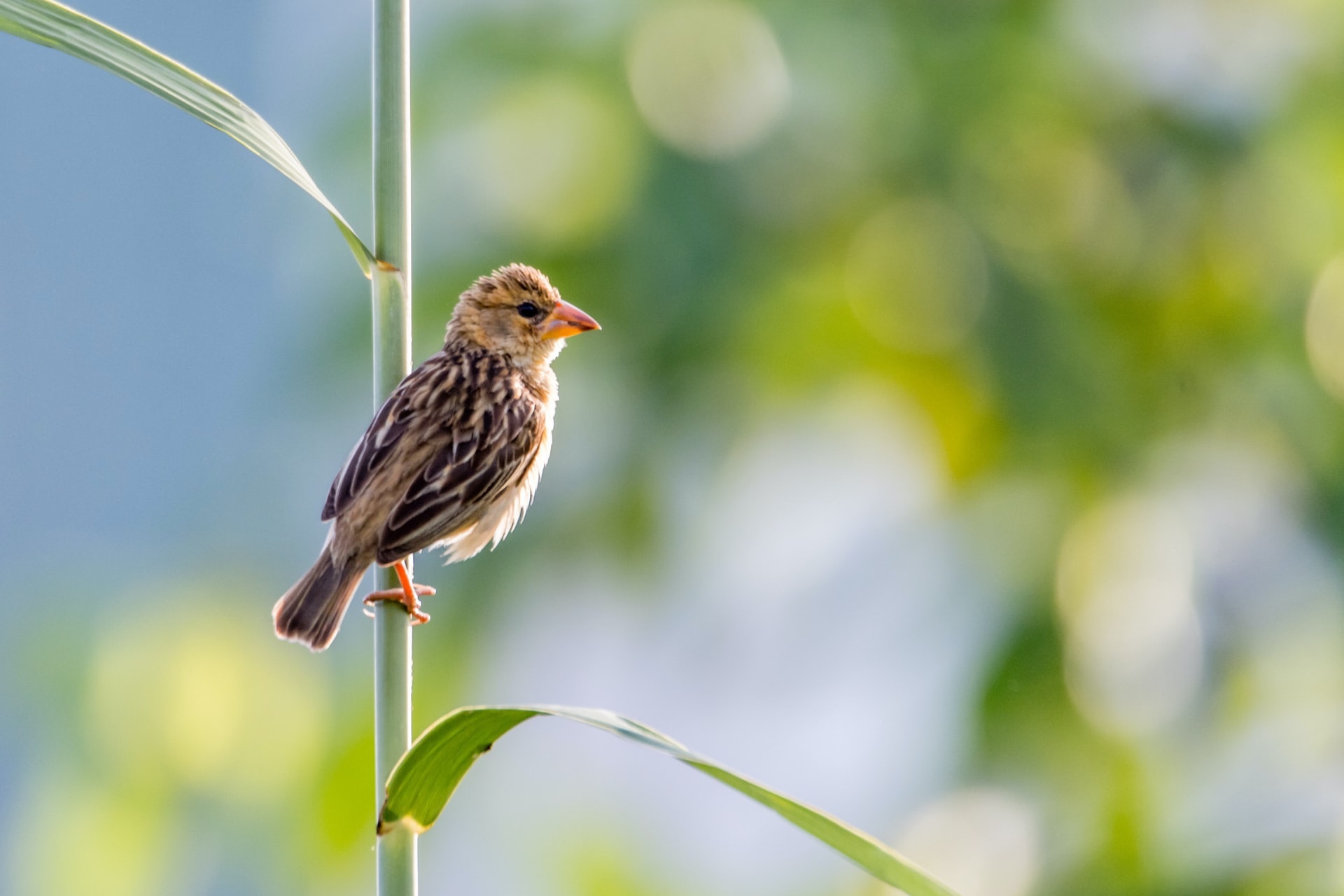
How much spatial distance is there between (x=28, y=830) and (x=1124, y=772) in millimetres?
2965

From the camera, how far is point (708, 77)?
3.31 meters

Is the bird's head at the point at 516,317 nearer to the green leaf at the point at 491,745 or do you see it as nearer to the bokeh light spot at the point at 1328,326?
the green leaf at the point at 491,745

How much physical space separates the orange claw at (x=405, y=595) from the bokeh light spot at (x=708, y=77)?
214 cm

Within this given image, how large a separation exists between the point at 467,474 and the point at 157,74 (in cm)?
76

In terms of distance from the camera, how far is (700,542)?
3350mm

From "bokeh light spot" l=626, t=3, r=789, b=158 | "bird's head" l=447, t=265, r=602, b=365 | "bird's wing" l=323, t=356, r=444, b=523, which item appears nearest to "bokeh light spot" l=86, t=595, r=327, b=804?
"bokeh light spot" l=626, t=3, r=789, b=158

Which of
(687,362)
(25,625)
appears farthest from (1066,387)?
(25,625)

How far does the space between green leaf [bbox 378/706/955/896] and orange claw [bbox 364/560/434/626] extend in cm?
12

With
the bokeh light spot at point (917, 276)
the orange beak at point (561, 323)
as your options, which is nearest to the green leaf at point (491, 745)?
the orange beak at point (561, 323)

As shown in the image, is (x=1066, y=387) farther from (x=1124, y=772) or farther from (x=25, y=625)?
(x=25, y=625)

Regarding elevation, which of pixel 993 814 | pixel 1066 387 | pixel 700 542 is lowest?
pixel 993 814

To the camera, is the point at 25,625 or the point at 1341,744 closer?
the point at 1341,744

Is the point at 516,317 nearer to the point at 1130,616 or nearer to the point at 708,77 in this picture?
the point at 708,77

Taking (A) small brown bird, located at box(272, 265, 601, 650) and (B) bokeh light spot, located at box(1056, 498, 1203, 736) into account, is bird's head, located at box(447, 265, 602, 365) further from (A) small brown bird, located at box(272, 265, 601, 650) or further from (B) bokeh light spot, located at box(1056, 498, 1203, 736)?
(B) bokeh light spot, located at box(1056, 498, 1203, 736)
